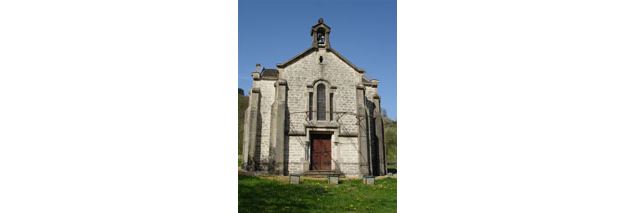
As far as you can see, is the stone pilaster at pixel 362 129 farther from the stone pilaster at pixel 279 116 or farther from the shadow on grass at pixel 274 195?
the shadow on grass at pixel 274 195

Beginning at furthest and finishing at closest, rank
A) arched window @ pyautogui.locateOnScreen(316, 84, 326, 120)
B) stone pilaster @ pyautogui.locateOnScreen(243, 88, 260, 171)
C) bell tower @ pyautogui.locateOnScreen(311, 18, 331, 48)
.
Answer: arched window @ pyautogui.locateOnScreen(316, 84, 326, 120), stone pilaster @ pyautogui.locateOnScreen(243, 88, 260, 171), bell tower @ pyautogui.locateOnScreen(311, 18, 331, 48)

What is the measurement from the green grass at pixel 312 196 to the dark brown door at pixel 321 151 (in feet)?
6.67

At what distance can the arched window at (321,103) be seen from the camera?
867cm

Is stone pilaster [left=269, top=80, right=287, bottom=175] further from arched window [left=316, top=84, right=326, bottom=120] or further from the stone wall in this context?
arched window [left=316, top=84, right=326, bottom=120]

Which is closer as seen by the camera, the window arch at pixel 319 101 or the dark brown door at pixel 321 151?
the dark brown door at pixel 321 151

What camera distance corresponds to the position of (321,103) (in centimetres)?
867

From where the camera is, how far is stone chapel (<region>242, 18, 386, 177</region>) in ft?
26.2

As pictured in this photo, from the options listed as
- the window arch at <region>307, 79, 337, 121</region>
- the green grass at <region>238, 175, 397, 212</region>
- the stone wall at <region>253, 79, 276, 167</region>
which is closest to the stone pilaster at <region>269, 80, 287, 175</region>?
the stone wall at <region>253, 79, 276, 167</region>

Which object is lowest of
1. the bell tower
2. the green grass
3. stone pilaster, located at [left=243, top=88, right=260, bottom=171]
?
the green grass

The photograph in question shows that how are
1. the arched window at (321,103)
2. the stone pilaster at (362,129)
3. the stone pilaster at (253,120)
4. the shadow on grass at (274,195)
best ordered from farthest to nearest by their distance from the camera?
1. the arched window at (321,103)
2. the stone pilaster at (362,129)
3. the stone pilaster at (253,120)
4. the shadow on grass at (274,195)

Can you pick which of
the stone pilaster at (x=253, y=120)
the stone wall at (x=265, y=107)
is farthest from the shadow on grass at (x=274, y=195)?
the stone wall at (x=265, y=107)

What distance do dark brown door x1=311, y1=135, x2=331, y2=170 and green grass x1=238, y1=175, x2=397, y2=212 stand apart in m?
2.03

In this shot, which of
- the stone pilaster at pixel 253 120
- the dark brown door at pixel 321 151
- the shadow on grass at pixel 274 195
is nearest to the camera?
the shadow on grass at pixel 274 195
